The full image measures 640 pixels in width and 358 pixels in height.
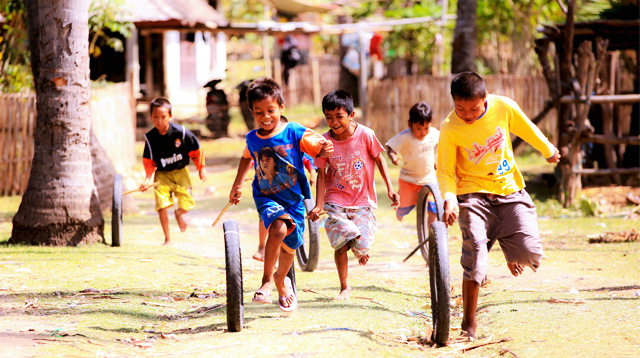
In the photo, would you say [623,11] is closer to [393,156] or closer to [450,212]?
[393,156]

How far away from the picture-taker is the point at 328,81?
3238 cm

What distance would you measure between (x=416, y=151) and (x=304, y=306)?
287 cm

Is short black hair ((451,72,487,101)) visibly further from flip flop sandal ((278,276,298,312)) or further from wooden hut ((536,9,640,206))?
wooden hut ((536,9,640,206))

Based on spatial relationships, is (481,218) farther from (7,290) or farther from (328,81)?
(328,81)

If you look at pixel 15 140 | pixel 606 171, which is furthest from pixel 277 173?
pixel 15 140

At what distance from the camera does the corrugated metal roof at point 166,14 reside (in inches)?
838

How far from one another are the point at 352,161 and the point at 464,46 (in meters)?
8.60

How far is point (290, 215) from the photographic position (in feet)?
18.6

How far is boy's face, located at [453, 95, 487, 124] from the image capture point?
519 centimetres

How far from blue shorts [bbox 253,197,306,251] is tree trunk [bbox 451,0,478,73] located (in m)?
9.34

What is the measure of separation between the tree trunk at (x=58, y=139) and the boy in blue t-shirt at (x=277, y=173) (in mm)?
3223

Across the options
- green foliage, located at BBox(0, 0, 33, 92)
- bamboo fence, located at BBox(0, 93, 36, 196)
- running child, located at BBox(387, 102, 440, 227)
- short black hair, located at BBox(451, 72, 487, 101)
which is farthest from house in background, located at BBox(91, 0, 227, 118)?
short black hair, located at BBox(451, 72, 487, 101)

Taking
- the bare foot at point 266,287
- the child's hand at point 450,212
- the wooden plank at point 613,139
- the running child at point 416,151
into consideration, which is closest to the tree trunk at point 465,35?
the wooden plank at point 613,139

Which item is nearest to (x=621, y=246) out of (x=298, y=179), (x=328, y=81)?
(x=298, y=179)
